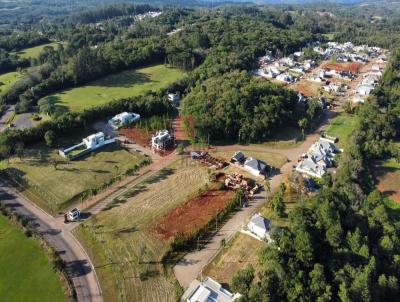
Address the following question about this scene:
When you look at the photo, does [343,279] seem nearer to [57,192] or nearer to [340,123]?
[57,192]

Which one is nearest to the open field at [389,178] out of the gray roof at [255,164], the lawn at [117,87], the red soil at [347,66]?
the gray roof at [255,164]

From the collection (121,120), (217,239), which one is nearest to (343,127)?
(217,239)

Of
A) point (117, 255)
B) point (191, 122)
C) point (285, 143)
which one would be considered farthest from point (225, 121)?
point (117, 255)

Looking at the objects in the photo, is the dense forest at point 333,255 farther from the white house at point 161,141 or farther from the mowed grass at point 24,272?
the white house at point 161,141

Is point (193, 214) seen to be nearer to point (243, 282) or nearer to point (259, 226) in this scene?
point (259, 226)

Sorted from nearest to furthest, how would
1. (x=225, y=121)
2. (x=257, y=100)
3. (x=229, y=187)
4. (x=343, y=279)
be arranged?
(x=343, y=279), (x=229, y=187), (x=225, y=121), (x=257, y=100)

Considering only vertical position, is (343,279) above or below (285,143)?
above
